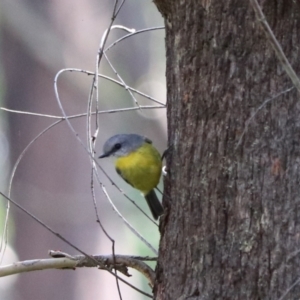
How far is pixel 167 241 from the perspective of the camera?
234 centimetres

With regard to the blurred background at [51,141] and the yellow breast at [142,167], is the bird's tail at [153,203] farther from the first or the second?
the blurred background at [51,141]

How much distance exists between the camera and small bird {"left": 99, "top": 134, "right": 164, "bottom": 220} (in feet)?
11.1

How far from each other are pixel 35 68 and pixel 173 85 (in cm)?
483

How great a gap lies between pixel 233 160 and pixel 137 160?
133 centimetres

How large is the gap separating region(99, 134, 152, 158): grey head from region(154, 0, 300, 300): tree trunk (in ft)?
3.73

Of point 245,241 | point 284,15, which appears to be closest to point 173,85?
point 284,15

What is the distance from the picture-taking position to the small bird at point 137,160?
337 cm

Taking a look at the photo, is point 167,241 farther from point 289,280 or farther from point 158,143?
point 158,143

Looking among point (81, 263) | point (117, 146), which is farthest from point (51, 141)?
point (81, 263)

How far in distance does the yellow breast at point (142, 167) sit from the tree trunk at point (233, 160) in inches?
40.3

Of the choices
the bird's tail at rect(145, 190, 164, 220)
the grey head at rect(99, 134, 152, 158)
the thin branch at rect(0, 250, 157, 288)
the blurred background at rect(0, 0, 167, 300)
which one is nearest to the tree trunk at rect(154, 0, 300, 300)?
the thin branch at rect(0, 250, 157, 288)

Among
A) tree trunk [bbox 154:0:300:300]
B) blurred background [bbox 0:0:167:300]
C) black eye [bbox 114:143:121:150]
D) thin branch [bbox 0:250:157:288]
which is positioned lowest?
thin branch [bbox 0:250:157:288]

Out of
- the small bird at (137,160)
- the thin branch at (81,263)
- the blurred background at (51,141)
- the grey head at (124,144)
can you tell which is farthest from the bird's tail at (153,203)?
the blurred background at (51,141)

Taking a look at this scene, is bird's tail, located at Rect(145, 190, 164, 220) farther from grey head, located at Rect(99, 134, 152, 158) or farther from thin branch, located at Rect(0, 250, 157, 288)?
thin branch, located at Rect(0, 250, 157, 288)
